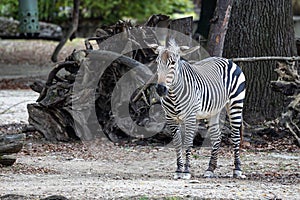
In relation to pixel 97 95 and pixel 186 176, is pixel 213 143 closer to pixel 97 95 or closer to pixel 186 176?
pixel 186 176

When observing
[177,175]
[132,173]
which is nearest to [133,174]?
[132,173]

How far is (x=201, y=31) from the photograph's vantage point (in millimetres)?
→ 18672

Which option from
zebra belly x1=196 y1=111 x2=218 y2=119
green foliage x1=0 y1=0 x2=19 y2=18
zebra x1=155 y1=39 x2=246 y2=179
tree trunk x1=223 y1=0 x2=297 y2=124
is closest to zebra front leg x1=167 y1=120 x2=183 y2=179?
zebra x1=155 y1=39 x2=246 y2=179

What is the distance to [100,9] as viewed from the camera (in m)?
30.7

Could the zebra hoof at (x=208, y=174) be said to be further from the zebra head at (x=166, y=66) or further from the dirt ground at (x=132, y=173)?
the zebra head at (x=166, y=66)

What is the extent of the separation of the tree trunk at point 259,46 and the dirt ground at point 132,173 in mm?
829

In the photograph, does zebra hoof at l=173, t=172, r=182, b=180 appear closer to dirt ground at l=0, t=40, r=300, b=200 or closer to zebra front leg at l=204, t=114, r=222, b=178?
dirt ground at l=0, t=40, r=300, b=200

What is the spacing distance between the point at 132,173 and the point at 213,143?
1.04 metres

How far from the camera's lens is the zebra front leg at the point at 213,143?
340 inches

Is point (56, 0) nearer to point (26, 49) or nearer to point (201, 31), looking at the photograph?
point (26, 49)

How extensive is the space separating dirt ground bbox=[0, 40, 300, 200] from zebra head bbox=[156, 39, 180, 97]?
103 centimetres

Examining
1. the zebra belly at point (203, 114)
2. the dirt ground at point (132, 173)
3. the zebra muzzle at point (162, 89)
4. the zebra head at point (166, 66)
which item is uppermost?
the zebra head at point (166, 66)

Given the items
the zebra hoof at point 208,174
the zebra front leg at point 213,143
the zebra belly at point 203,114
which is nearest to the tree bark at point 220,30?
the zebra front leg at point 213,143

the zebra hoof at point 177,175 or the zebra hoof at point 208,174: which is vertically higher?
the zebra hoof at point 177,175
